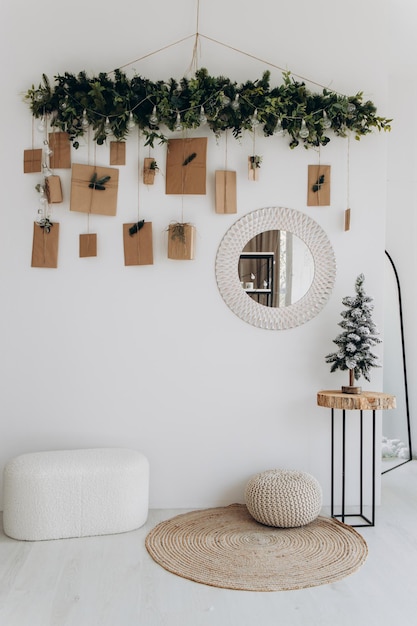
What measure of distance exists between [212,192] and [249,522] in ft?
5.93

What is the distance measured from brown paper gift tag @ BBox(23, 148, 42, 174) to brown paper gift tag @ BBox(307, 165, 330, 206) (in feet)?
4.98

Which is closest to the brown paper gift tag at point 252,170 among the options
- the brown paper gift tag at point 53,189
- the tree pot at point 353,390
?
the brown paper gift tag at point 53,189

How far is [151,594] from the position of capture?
253cm

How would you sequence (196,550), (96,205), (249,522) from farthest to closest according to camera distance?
(96,205)
(249,522)
(196,550)

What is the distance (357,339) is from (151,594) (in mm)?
1638

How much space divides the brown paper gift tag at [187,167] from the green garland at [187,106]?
0.37 ft

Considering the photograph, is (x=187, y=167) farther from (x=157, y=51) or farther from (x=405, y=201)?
(x=405, y=201)

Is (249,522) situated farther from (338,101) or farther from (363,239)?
(338,101)

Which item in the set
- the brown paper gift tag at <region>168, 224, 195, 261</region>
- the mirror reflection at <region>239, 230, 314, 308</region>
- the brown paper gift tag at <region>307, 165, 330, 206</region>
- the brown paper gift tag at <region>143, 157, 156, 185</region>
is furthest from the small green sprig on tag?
the brown paper gift tag at <region>307, 165, 330, 206</region>

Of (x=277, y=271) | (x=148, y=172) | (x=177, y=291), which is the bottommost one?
(x=177, y=291)

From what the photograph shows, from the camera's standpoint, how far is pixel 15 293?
357cm

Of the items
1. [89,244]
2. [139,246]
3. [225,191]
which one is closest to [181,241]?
[139,246]

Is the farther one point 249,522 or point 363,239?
point 363,239

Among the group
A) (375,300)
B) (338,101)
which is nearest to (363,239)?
(375,300)
